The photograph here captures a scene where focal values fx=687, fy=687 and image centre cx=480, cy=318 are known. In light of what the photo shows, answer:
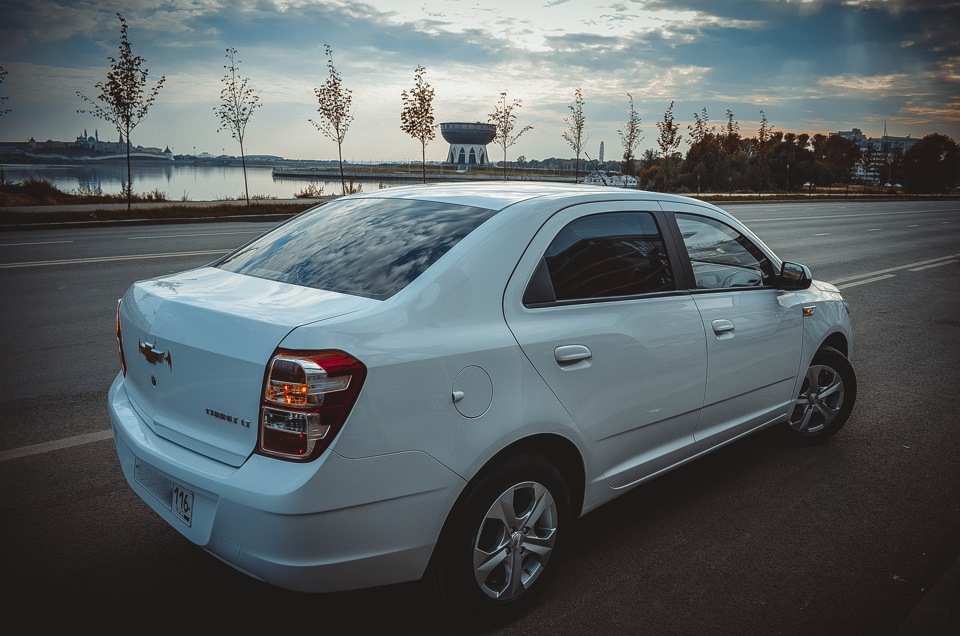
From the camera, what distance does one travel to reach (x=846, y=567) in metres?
3.14

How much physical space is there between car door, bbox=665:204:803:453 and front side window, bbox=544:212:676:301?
0.26 m

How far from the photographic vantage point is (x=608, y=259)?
3.11m

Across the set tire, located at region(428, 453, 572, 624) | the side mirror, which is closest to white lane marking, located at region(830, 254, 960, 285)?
the side mirror

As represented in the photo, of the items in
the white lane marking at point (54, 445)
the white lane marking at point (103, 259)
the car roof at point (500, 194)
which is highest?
the car roof at point (500, 194)

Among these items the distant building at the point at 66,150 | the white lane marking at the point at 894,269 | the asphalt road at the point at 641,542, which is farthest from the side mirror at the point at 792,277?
the distant building at the point at 66,150

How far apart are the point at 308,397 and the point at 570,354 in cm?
106

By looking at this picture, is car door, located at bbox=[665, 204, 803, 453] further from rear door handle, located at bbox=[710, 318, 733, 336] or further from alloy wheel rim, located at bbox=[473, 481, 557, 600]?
alloy wheel rim, located at bbox=[473, 481, 557, 600]

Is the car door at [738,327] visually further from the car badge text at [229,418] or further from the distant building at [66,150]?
the distant building at [66,150]

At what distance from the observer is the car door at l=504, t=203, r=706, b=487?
269cm

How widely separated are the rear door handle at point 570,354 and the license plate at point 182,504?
140 cm

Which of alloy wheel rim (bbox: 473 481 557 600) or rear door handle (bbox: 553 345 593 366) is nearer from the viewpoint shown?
alloy wheel rim (bbox: 473 481 557 600)

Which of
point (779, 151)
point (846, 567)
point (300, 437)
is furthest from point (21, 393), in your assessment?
point (779, 151)

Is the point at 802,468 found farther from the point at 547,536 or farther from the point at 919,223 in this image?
the point at 919,223

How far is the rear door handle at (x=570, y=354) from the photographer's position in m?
2.66
